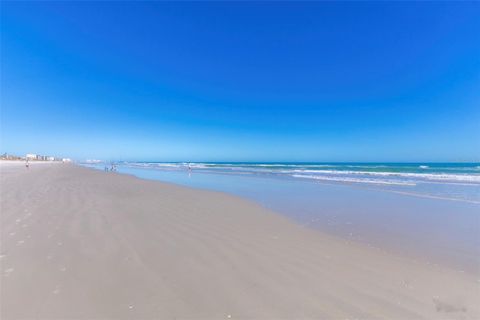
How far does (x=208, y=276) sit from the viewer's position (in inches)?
147

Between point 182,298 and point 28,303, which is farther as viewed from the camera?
point 182,298

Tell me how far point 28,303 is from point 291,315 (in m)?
3.36

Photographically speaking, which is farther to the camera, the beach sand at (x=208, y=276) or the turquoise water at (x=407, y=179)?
the turquoise water at (x=407, y=179)

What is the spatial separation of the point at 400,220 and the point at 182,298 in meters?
7.83

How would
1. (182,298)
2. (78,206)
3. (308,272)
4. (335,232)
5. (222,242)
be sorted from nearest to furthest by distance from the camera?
(182,298)
(308,272)
(222,242)
(335,232)
(78,206)

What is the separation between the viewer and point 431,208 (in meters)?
9.56

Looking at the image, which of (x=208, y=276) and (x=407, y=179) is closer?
(x=208, y=276)

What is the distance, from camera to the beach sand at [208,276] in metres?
2.92

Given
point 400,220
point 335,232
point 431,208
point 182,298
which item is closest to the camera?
point 182,298

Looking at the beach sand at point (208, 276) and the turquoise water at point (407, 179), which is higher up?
the turquoise water at point (407, 179)

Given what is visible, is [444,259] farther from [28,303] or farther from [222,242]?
[28,303]

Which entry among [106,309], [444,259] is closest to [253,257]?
[106,309]

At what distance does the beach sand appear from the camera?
2.92 meters

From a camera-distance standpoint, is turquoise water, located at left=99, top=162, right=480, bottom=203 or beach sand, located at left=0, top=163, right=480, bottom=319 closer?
beach sand, located at left=0, top=163, right=480, bottom=319
